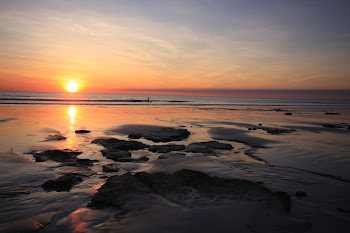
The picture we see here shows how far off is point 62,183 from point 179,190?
9.85ft

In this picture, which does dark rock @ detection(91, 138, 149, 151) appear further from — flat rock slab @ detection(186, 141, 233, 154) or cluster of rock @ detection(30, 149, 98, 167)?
flat rock slab @ detection(186, 141, 233, 154)

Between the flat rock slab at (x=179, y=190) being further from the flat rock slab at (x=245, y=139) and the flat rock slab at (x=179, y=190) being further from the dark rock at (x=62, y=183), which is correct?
the flat rock slab at (x=245, y=139)

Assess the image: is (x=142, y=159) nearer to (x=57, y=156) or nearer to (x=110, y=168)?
(x=110, y=168)

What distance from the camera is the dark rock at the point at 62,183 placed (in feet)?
17.3

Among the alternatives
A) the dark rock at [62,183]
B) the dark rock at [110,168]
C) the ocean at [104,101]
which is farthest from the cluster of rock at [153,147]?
the ocean at [104,101]

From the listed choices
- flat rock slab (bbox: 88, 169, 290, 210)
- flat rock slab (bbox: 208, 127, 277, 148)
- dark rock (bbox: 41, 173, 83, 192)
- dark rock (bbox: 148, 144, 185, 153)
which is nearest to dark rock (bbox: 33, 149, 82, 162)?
dark rock (bbox: 41, 173, 83, 192)

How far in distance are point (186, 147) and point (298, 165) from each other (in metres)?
4.47

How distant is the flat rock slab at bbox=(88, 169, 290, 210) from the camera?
4.61 meters

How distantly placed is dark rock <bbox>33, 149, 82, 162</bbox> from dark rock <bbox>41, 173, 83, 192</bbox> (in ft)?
6.21

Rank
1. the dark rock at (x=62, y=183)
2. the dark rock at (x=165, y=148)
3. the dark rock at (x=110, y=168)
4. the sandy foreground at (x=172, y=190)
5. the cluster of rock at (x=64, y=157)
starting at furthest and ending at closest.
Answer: the dark rock at (x=165, y=148) → the cluster of rock at (x=64, y=157) → the dark rock at (x=110, y=168) → the dark rock at (x=62, y=183) → the sandy foreground at (x=172, y=190)

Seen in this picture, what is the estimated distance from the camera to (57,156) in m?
7.83

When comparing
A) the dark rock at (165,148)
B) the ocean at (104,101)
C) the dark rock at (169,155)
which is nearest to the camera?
the dark rock at (169,155)

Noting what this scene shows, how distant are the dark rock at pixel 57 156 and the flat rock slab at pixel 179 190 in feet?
10.8

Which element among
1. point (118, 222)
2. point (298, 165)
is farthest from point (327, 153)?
point (118, 222)
